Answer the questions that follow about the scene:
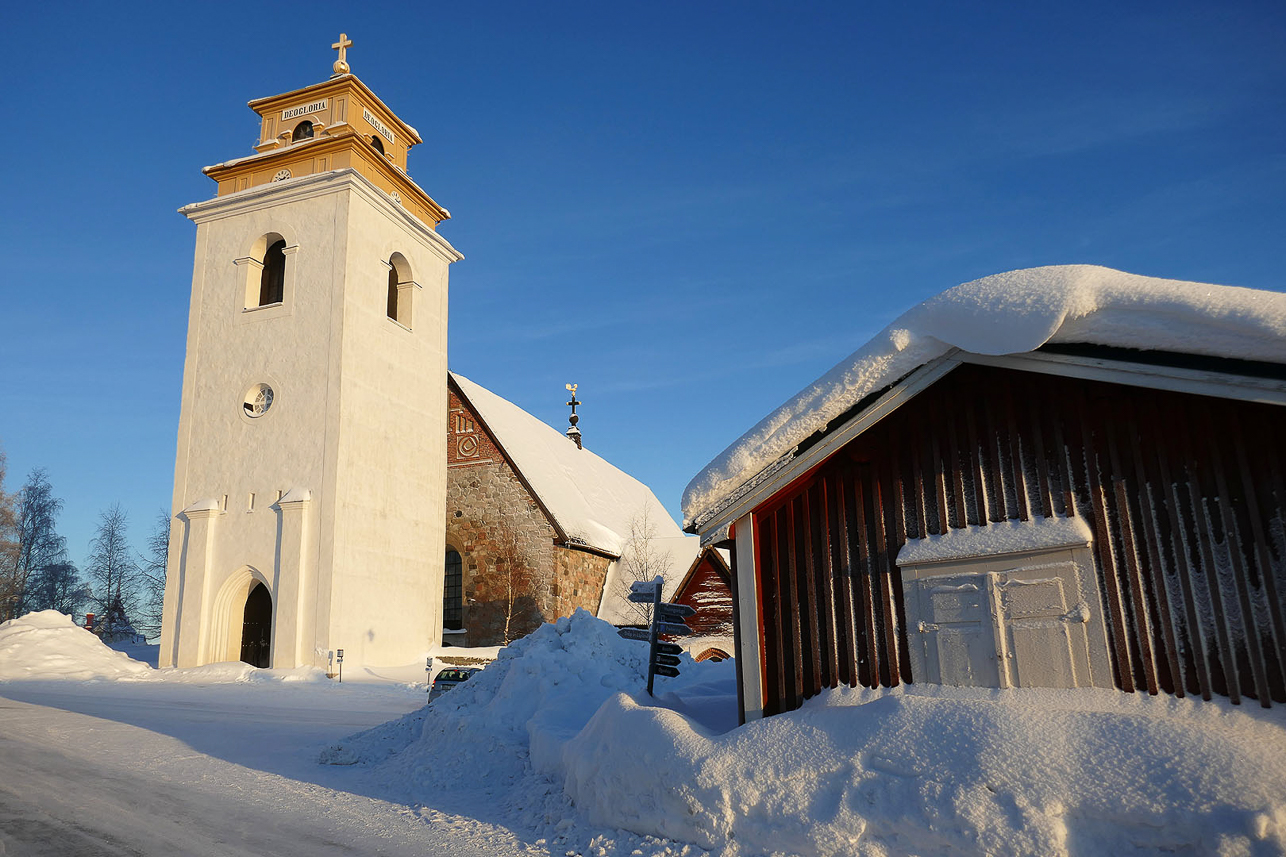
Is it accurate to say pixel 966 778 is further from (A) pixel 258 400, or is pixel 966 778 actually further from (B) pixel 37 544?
(B) pixel 37 544

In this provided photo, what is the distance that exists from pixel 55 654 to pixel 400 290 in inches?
514

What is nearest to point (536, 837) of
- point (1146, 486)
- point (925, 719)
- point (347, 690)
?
point (925, 719)

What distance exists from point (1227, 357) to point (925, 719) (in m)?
2.88

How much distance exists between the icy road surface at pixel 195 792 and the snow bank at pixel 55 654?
746 cm

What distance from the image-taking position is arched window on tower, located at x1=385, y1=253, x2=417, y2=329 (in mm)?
25656

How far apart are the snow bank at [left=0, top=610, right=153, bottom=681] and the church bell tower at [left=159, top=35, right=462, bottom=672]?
1.36m

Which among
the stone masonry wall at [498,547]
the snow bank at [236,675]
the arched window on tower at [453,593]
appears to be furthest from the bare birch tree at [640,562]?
the snow bank at [236,675]

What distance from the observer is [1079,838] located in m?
4.48

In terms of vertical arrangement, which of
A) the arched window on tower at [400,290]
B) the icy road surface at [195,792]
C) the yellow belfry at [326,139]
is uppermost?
A: the yellow belfry at [326,139]

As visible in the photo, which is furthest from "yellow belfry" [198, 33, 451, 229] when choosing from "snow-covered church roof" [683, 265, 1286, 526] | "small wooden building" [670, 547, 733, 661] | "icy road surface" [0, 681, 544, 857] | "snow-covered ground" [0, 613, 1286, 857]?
"snow-covered church roof" [683, 265, 1286, 526]

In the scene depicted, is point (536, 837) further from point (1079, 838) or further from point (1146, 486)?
point (1146, 486)

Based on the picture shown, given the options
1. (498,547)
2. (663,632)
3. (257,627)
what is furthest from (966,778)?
(257,627)

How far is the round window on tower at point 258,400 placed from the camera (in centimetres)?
2286

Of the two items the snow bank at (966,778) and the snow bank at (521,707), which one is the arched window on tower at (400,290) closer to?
the snow bank at (521,707)
